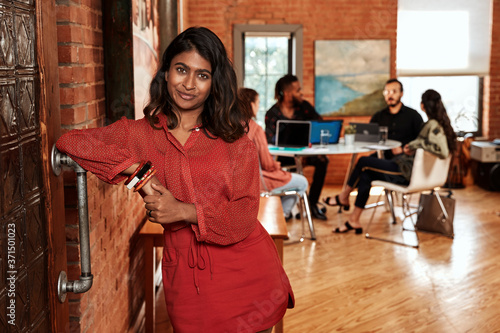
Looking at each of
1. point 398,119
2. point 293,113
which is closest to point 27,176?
point 293,113

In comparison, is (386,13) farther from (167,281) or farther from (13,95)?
(13,95)

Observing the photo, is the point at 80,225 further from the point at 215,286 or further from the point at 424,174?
the point at 424,174

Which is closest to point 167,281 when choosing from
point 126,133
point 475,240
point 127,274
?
point 126,133

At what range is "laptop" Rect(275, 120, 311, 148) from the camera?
5.54 meters

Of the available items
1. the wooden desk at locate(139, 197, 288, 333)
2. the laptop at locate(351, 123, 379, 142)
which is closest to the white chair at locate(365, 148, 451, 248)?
the laptop at locate(351, 123, 379, 142)

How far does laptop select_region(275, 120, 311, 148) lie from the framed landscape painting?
2.25 metres

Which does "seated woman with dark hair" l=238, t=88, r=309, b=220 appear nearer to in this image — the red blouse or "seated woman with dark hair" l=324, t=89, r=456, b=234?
"seated woman with dark hair" l=324, t=89, r=456, b=234

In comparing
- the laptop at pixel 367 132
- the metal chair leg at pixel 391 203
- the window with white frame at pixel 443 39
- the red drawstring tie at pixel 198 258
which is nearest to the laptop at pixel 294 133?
the laptop at pixel 367 132

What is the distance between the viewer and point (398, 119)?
6.13 m

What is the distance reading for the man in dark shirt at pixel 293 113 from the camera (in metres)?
5.96

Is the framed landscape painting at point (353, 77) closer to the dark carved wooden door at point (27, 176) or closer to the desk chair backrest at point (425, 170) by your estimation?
the desk chair backrest at point (425, 170)

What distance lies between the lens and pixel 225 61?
1755mm

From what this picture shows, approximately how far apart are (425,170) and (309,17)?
3324mm

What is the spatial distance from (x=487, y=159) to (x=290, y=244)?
340cm
